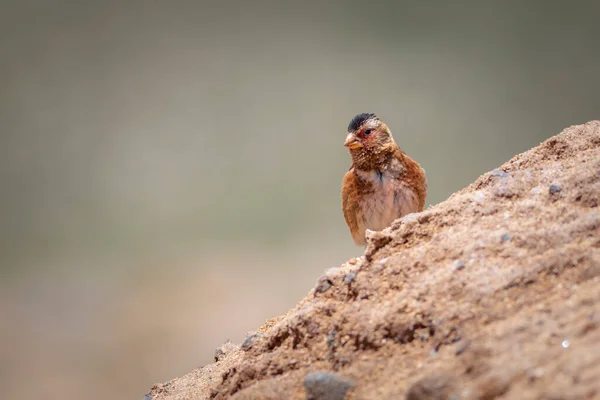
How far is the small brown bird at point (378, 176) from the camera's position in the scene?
5016 mm

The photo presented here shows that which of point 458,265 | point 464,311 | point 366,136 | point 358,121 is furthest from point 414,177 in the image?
point 464,311

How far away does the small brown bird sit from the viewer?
16.5ft

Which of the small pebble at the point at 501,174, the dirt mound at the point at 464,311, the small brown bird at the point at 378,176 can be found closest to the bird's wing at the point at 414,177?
the small brown bird at the point at 378,176

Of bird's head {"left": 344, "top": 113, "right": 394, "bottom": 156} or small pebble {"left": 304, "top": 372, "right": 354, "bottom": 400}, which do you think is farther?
bird's head {"left": 344, "top": 113, "right": 394, "bottom": 156}

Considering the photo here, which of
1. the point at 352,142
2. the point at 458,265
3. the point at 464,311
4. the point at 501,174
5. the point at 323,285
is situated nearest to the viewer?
the point at 464,311

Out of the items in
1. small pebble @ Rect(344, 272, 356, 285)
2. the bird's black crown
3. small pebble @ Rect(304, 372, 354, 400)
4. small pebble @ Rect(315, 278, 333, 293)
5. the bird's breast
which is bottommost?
small pebble @ Rect(304, 372, 354, 400)

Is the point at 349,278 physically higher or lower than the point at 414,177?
lower

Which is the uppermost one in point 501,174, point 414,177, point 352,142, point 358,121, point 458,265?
point 358,121

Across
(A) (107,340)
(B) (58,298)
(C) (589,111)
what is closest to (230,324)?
(A) (107,340)

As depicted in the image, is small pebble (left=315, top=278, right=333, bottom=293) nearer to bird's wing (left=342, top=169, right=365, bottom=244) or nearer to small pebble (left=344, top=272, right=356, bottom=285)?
small pebble (left=344, top=272, right=356, bottom=285)

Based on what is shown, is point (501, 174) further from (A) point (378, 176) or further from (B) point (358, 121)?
(B) point (358, 121)

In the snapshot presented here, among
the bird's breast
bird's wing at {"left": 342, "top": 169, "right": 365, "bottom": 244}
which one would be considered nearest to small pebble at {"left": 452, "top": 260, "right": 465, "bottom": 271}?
the bird's breast

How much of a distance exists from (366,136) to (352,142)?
5.7 inches

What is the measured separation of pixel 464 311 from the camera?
93.5 inches
